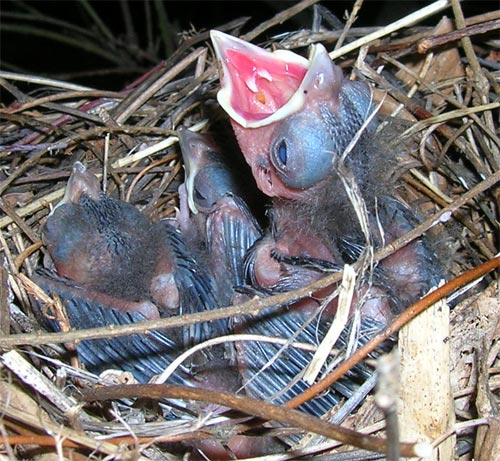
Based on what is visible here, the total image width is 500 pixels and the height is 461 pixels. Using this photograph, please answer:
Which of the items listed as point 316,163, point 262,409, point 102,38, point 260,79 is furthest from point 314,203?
point 102,38

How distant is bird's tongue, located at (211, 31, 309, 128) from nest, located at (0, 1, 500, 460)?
325mm

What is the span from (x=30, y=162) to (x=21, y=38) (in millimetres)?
2406

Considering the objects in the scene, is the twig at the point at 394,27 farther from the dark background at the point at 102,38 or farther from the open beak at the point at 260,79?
the dark background at the point at 102,38

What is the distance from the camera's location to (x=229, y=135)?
1.82 meters

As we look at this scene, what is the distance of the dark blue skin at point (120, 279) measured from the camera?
146 centimetres

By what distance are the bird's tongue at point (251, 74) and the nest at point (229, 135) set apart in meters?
0.33

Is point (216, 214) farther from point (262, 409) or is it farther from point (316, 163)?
point (262, 409)

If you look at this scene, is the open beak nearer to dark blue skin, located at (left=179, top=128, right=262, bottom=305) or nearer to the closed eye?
the closed eye

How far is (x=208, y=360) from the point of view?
150 centimetres

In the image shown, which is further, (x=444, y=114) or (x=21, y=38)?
(x=21, y=38)

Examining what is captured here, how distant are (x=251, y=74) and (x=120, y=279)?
0.48 metres

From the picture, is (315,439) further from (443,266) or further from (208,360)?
(443,266)

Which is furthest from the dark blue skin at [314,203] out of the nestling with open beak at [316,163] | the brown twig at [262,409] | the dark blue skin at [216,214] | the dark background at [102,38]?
the dark background at [102,38]

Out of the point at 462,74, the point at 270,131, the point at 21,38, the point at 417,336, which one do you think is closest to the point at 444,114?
the point at 462,74
